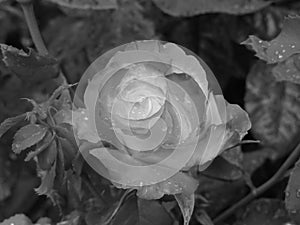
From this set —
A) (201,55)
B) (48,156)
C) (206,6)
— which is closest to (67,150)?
(48,156)

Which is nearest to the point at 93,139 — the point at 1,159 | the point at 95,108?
the point at 95,108

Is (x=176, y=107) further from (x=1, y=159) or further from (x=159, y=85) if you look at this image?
(x=1, y=159)

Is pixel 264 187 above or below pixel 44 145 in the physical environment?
below

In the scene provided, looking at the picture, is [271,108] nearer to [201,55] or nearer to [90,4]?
[201,55]

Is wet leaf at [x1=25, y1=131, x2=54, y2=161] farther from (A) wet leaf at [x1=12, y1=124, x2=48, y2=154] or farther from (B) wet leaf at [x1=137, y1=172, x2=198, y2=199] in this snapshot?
Result: (B) wet leaf at [x1=137, y1=172, x2=198, y2=199]

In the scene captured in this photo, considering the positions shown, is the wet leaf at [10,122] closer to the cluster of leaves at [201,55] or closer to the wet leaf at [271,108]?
the cluster of leaves at [201,55]

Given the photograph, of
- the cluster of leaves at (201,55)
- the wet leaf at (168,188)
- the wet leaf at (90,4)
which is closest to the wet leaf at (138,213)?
the cluster of leaves at (201,55)
